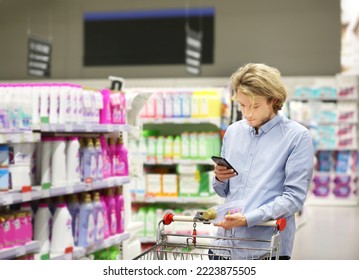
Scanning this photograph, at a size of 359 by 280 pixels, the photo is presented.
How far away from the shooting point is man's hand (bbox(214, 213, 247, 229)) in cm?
276

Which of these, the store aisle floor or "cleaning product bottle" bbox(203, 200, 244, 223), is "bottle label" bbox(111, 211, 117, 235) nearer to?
the store aisle floor

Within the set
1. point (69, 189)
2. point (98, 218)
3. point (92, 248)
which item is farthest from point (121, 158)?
point (69, 189)

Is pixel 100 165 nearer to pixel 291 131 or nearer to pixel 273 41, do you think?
pixel 291 131

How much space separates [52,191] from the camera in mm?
4715

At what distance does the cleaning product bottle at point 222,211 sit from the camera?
2.84m

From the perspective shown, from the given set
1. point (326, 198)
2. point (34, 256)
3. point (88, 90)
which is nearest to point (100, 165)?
point (88, 90)

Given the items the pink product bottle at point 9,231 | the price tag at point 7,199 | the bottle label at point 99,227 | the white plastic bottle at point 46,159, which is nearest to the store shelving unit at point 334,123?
the bottle label at point 99,227

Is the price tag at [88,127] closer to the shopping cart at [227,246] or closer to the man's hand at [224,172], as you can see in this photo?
the shopping cart at [227,246]

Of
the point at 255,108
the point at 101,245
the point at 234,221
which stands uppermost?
the point at 255,108

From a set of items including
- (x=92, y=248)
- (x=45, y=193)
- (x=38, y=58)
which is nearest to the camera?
(x=45, y=193)

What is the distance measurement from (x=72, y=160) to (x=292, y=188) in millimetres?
2568

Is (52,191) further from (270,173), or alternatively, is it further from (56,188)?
(270,173)

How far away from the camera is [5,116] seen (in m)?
4.30

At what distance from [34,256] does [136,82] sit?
1106 cm
